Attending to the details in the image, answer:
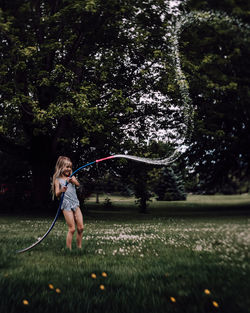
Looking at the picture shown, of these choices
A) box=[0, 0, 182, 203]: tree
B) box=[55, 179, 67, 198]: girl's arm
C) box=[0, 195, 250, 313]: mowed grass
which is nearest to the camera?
box=[0, 195, 250, 313]: mowed grass

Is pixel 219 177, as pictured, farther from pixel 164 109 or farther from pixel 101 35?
pixel 164 109

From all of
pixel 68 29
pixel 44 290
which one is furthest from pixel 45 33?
pixel 44 290

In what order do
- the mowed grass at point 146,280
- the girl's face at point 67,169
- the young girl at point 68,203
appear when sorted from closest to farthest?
the mowed grass at point 146,280
the young girl at point 68,203
the girl's face at point 67,169

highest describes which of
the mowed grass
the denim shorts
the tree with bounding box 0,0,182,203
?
the tree with bounding box 0,0,182,203

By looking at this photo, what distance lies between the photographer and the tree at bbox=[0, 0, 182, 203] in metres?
21.1

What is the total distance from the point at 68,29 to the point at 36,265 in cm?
2007

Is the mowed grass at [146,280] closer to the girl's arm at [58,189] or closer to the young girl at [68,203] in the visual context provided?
the young girl at [68,203]

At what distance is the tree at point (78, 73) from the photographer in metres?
21.1

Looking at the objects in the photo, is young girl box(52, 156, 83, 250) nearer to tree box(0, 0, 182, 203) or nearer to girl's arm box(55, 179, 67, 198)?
girl's arm box(55, 179, 67, 198)

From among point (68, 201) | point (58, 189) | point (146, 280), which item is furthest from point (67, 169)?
point (146, 280)

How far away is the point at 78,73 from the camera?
24922 mm

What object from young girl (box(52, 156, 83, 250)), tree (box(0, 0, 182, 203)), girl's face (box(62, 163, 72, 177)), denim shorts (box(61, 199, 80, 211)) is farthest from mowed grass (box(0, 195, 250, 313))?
tree (box(0, 0, 182, 203))

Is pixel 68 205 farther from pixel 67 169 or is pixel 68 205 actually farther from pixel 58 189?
pixel 67 169

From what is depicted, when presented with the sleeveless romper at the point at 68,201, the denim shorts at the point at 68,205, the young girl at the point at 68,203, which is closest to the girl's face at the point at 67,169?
the young girl at the point at 68,203
